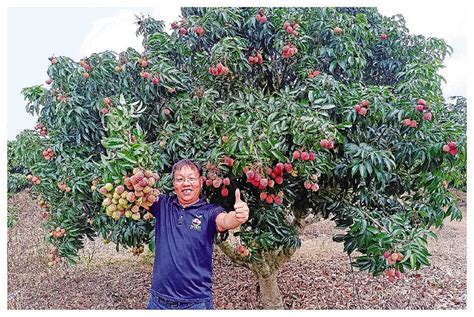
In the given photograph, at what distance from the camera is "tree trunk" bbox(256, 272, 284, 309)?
4.32m

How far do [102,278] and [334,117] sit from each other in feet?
14.2

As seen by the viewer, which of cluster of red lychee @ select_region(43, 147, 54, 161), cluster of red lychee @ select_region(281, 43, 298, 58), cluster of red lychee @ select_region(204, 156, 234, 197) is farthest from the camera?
cluster of red lychee @ select_region(43, 147, 54, 161)

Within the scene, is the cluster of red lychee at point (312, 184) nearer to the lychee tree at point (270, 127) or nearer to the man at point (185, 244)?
the lychee tree at point (270, 127)

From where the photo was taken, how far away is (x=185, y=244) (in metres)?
2.23

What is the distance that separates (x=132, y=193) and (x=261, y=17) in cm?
168

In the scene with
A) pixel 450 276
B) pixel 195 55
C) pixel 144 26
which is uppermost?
pixel 144 26

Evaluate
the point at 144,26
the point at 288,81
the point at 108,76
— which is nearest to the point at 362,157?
the point at 288,81

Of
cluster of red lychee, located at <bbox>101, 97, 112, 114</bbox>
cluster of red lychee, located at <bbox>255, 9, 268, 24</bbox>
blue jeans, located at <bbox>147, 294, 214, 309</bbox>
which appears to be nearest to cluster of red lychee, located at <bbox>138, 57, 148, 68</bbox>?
cluster of red lychee, located at <bbox>101, 97, 112, 114</bbox>

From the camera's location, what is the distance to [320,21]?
3227 millimetres

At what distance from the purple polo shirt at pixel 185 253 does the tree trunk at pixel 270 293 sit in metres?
2.13

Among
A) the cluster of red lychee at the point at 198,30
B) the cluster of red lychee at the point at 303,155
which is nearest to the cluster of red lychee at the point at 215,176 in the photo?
the cluster of red lychee at the point at 303,155

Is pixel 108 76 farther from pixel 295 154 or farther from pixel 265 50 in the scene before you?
pixel 295 154

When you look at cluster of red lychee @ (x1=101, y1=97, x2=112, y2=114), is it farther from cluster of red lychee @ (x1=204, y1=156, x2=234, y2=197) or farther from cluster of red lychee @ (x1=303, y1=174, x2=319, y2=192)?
cluster of red lychee @ (x1=303, y1=174, x2=319, y2=192)

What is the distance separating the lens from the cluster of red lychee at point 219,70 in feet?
9.71
